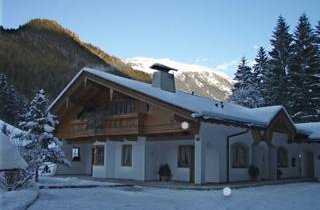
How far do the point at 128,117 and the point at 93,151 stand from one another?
540 cm

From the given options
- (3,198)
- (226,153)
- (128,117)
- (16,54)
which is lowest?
(3,198)

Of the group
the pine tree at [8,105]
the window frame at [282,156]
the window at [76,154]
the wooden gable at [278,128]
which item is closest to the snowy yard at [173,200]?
the wooden gable at [278,128]

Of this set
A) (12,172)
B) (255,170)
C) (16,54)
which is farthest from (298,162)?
(16,54)

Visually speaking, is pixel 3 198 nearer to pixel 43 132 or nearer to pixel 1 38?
pixel 43 132

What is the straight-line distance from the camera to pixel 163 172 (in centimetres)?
2352

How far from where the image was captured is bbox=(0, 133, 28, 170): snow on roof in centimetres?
1399

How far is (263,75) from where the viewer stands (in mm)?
50844

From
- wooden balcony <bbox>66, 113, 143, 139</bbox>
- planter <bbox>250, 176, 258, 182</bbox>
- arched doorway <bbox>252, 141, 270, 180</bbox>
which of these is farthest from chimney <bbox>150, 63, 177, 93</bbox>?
planter <bbox>250, 176, 258, 182</bbox>

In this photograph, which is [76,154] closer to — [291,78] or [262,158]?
[262,158]

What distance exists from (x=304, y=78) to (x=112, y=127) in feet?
87.4

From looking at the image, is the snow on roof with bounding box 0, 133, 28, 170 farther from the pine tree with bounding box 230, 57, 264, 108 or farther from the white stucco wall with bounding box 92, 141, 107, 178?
the pine tree with bounding box 230, 57, 264, 108

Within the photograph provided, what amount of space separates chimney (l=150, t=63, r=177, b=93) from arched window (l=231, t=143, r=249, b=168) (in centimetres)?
519

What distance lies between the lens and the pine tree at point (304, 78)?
44.2 m

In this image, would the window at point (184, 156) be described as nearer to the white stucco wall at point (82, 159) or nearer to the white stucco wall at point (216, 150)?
the white stucco wall at point (216, 150)
